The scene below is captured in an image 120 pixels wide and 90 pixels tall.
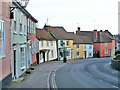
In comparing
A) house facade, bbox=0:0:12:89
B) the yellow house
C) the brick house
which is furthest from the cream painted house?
the brick house

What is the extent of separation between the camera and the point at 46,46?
123ft

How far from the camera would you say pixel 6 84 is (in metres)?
11.3

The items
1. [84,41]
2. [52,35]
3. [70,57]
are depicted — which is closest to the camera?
[52,35]

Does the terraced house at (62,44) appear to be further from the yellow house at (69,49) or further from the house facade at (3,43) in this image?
the house facade at (3,43)

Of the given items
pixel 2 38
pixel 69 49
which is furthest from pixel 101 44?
pixel 2 38

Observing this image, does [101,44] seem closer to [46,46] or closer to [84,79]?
[46,46]

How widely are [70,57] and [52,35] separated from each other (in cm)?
810

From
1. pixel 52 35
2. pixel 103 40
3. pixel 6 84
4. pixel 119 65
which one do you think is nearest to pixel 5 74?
pixel 6 84

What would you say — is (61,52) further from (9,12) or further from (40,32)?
(9,12)

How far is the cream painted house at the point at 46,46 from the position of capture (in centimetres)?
3444

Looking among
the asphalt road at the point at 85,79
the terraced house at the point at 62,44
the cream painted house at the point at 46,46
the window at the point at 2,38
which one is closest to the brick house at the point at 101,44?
the terraced house at the point at 62,44

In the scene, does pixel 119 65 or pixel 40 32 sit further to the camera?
pixel 40 32

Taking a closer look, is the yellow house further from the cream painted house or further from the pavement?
the pavement

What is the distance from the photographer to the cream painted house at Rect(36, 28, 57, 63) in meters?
34.4
